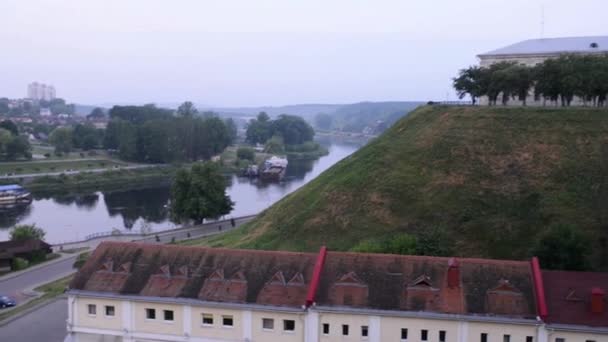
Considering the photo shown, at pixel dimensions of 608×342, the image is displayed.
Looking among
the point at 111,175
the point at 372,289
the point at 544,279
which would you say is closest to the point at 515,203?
the point at 544,279

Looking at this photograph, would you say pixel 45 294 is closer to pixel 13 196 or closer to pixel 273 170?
pixel 13 196

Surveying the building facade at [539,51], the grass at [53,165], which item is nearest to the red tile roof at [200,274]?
the building facade at [539,51]

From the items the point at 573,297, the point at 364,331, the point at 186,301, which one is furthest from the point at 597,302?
the point at 186,301

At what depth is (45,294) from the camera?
29.8 m

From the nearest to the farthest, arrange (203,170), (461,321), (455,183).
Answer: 1. (461,321)
2. (455,183)
3. (203,170)

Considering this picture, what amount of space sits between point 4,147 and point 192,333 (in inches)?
3276

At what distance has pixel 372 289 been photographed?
1900 cm

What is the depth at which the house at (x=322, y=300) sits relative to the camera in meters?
18.1

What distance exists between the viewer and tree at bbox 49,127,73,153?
104 metres

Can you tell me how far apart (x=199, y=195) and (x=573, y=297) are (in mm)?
34849

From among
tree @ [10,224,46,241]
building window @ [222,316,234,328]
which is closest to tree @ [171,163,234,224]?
tree @ [10,224,46,241]

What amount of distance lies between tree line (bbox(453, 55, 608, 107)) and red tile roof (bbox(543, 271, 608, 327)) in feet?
83.1

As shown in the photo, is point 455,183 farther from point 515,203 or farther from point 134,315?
point 134,315

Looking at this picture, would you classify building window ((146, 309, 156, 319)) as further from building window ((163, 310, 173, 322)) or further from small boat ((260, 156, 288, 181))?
small boat ((260, 156, 288, 181))
